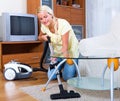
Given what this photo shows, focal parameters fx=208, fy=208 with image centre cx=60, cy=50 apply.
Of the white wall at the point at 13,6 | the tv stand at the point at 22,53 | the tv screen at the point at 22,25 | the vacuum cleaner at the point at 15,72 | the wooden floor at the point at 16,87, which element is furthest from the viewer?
the white wall at the point at 13,6

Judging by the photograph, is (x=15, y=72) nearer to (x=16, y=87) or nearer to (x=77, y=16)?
(x=16, y=87)

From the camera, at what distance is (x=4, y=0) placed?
3.37 metres

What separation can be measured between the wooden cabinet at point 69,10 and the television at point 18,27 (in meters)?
0.26

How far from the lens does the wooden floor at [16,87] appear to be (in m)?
1.67

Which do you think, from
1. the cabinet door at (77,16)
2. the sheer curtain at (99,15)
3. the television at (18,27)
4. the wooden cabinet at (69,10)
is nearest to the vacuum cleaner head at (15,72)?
the television at (18,27)

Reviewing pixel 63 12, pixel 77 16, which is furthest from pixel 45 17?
pixel 77 16

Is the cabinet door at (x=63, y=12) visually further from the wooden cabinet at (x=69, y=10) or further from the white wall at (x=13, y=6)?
the white wall at (x=13, y=6)

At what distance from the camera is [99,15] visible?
3.90 metres

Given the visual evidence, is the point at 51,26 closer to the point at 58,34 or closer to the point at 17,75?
the point at 58,34

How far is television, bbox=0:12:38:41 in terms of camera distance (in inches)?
119

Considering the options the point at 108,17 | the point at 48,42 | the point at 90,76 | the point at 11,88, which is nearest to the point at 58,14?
the point at 108,17

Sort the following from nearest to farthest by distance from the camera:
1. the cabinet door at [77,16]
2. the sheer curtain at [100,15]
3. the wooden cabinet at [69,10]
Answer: the wooden cabinet at [69,10], the sheer curtain at [100,15], the cabinet door at [77,16]

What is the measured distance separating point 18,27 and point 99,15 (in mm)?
1580

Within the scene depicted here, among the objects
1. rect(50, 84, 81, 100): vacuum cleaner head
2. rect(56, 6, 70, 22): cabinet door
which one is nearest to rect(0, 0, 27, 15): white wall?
rect(56, 6, 70, 22): cabinet door
